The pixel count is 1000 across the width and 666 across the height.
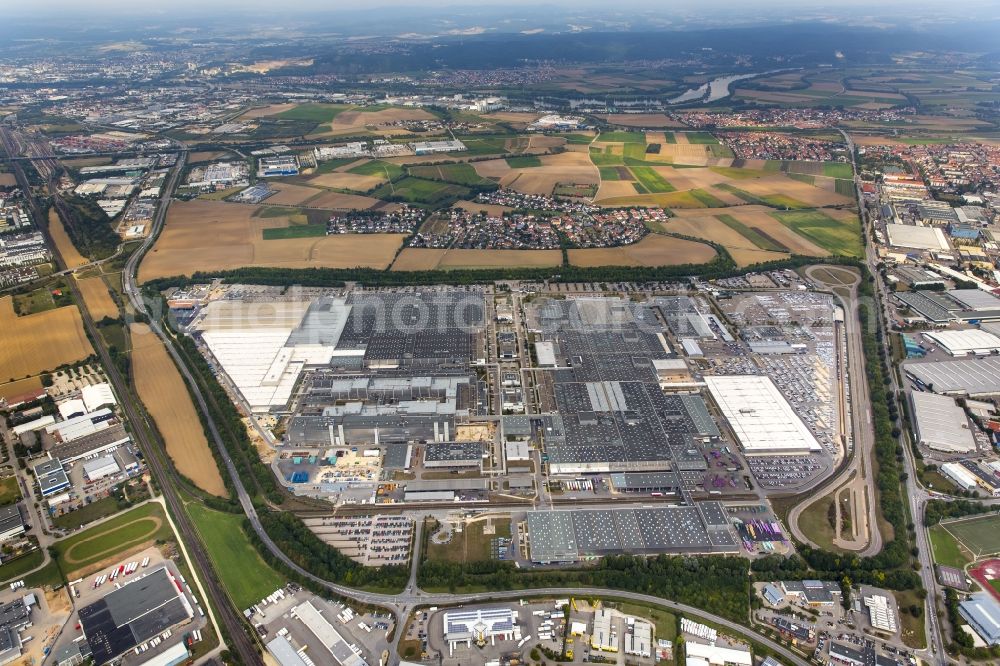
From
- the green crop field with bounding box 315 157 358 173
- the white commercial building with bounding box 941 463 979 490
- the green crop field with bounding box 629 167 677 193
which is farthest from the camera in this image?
the green crop field with bounding box 315 157 358 173

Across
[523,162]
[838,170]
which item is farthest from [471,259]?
[838,170]

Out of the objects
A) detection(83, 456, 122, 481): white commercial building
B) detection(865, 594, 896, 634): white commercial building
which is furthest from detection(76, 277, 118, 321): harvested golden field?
detection(865, 594, 896, 634): white commercial building

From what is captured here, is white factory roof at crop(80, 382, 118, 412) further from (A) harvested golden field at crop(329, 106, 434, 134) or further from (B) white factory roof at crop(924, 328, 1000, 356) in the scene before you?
(A) harvested golden field at crop(329, 106, 434, 134)

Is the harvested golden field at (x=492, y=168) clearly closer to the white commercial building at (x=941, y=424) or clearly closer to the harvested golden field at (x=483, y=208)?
the harvested golden field at (x=483, y=208)

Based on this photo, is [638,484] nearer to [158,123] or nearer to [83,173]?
[83,173]

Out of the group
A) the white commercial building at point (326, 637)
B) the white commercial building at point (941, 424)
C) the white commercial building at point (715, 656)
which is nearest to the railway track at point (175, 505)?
the white commercial building at point (326, 637)

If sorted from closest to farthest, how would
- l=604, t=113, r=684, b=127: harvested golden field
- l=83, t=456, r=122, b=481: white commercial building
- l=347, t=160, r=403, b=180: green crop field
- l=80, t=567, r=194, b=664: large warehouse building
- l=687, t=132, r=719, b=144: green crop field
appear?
1. l=80, t=567, r=194, b=664: large warehouse building
2. l=83, t=456, r=122, b=481: white commercial building
3. l=347, t=160, r=403, b=180: green crop field
4. l=687, t=132, r=719, b=144: green crop field
5. l=604, t=113, r=684, b=127: harvested golden field

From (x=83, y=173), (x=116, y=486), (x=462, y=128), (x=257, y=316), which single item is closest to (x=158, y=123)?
(x=83, y=173)

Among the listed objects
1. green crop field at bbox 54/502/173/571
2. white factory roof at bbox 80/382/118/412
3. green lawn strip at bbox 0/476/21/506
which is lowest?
green crop field at bbox 54/502/173/571
